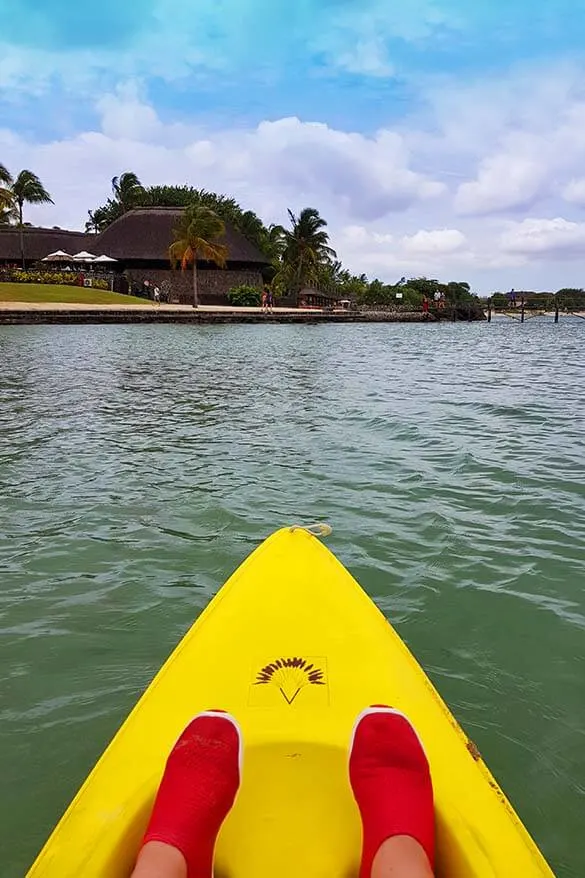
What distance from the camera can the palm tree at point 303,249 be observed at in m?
53.2

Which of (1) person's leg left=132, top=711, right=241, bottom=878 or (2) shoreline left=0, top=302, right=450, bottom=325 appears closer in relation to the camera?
(1) person's leg left=132, top=711, right=241, bottom=878

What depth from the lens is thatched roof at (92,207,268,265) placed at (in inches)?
1955

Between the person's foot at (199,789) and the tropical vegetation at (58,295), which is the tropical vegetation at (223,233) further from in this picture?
the person's foot at (199,789)

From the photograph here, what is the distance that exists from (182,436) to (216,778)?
680 centimetres

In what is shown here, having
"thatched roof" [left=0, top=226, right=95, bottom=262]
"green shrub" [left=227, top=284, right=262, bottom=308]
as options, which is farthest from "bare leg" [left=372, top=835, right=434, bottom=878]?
"thatched roof" [left=0, top=226, right=95, bottom=262]

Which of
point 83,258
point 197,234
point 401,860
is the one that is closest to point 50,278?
point 83,258

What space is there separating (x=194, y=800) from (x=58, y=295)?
→ 4071 cm

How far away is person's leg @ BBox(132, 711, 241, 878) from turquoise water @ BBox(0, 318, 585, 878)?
0.84m

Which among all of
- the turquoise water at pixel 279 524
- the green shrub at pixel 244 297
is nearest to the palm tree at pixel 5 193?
the green shrub at pixel 244 297

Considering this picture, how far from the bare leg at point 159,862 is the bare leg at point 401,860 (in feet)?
1.64

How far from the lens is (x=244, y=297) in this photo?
4966 centimetres

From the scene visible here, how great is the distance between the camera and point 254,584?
9.92 ft

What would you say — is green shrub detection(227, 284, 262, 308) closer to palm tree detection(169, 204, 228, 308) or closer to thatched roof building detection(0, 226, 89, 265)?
palm tree detection(169, 204, 228, 308)

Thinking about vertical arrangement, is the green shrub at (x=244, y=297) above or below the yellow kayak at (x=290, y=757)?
above
